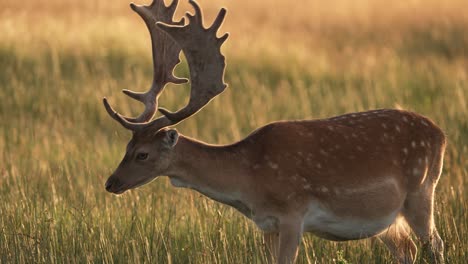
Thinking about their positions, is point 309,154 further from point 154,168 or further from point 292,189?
point 154,168

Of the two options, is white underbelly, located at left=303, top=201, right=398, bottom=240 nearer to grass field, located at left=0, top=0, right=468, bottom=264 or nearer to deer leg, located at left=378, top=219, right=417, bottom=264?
grass field, located at left=0, top=0, right=468, bottom=264

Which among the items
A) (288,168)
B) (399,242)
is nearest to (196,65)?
(288,168)

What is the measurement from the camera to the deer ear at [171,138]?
6410mm

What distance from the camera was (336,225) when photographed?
6559 millimetres

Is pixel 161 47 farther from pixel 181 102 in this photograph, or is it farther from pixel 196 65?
pixel 181 102

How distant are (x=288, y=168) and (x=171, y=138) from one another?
67 cm

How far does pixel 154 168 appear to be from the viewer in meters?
6.45

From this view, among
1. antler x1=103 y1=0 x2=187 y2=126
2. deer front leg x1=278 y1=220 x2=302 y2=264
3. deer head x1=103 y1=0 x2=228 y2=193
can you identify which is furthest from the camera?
antler x1=103 y1=0 x2=187 y2=126

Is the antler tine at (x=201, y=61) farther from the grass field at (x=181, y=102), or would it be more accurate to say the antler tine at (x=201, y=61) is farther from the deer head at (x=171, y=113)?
the grass field at (x=181, y=102)

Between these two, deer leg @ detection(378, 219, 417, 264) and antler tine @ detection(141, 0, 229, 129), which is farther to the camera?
deer leg @ detection(378, 219, 417, 264)

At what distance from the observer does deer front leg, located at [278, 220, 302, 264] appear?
634 cm

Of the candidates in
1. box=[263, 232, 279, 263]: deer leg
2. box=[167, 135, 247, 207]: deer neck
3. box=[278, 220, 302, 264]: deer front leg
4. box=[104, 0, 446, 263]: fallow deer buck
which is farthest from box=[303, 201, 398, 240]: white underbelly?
box=[167, 135, 247, 207]: deer neck

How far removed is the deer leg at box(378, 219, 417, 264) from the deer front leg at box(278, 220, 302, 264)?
3.08ft

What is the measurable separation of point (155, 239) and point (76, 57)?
7870 mm
